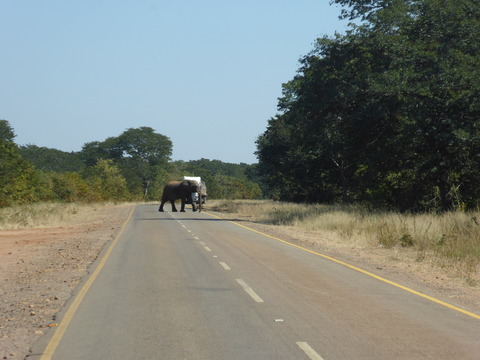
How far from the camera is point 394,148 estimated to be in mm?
31344

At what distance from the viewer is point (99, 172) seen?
10325 centimetres

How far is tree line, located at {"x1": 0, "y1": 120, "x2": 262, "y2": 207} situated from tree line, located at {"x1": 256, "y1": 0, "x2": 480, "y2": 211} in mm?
25031

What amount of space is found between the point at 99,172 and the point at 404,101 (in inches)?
3206

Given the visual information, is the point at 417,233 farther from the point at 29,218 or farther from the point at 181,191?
the point at 181,191

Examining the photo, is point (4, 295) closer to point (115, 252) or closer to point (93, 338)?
point (93, 338)

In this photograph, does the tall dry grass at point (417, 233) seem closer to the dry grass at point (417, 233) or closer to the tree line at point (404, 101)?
the dry grass at point (417, 233)

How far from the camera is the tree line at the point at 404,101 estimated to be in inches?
1066

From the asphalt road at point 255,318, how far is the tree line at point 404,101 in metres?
14.9

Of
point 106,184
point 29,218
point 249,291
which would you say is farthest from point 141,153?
point 249,291

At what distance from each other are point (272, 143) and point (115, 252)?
4116 cm

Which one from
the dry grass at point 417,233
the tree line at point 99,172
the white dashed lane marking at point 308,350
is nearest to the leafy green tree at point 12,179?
the tree line at point 99,172

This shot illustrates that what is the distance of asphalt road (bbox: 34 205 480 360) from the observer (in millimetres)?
6867

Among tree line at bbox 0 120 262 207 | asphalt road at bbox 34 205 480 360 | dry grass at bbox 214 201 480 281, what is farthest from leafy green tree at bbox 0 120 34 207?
asphalt road at bbox 34 205 480 360

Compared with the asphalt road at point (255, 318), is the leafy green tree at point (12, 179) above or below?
above
